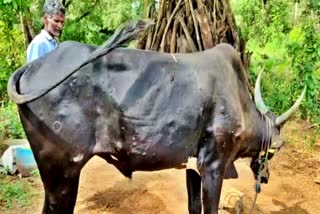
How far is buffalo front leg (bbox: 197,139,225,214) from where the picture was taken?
3.78m

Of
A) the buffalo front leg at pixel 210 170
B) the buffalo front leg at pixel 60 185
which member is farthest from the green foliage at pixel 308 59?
the buffalo front leg at pixel 60 185

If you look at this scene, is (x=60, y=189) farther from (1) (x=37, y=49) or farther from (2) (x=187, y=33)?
(2) (x=187, y=33)

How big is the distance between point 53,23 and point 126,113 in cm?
116

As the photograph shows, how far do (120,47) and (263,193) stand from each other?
303 centimetres

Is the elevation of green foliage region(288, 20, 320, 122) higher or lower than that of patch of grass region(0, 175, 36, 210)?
higher

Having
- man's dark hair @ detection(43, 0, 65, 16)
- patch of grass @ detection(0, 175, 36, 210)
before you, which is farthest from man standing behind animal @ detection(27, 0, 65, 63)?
patch of grass @ detection(0, 175, 36, 210)

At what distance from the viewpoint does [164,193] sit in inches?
212

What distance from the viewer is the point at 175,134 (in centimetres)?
365

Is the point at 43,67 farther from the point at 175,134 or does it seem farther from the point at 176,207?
the point at 176,207

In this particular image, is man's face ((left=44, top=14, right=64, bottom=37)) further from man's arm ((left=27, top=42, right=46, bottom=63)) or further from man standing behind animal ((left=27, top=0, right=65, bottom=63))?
man's arm ((left=27, top=42, right=46, bottom=63))

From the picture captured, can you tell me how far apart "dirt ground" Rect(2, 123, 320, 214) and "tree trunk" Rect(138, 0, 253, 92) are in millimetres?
1462

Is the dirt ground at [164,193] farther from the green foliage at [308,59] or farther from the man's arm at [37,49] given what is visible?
the man's arm at [37,49]

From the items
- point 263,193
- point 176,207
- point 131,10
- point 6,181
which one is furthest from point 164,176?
point 131,10

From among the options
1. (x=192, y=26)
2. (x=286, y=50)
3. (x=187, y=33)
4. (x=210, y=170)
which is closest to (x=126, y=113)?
(x=210, y=170)
